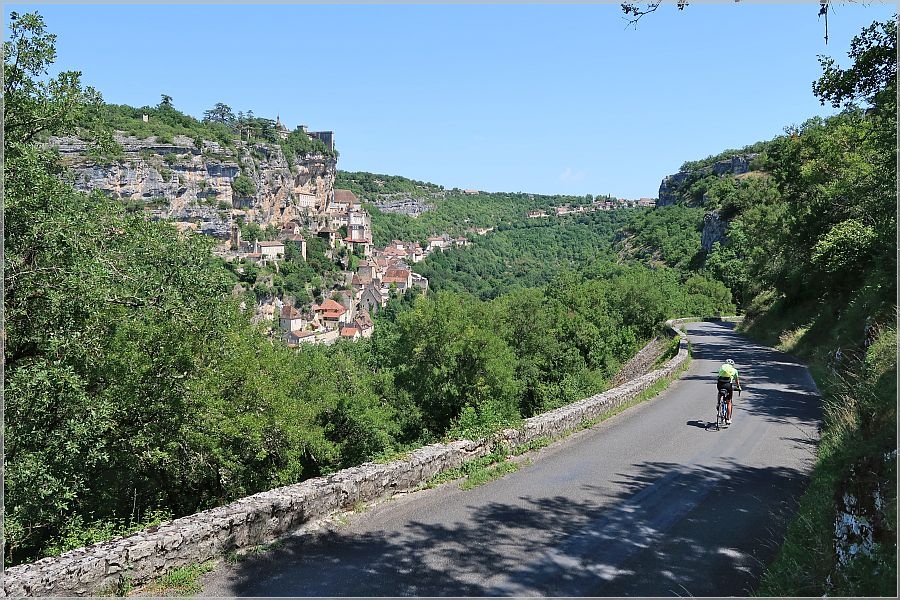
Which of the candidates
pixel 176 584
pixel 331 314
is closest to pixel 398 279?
pixel 331 314

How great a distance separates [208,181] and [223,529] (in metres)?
124

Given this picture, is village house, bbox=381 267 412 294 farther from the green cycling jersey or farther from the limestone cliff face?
the green cycling jersey

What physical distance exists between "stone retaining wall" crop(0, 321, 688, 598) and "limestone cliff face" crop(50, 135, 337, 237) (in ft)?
289

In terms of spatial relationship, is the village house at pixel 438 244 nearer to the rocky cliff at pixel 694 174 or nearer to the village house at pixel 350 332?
the rocky cliff at pixel 694 174

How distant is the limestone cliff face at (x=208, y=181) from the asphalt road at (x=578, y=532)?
8864 centimetres

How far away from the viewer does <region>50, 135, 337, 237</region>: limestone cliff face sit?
336 ft

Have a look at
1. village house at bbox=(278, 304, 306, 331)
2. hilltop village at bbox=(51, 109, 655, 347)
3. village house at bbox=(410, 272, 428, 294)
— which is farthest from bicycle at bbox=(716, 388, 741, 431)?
village house at bbox=(410, 272, 428, 294)

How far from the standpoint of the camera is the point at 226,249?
11019cm

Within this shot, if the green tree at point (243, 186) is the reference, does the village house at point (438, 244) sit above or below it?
below

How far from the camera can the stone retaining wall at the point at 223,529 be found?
17.0 ft

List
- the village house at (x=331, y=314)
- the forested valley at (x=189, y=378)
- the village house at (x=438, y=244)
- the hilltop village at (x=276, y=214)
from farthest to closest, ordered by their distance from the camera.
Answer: the village house at (x=438, y=244) → the village house at (x=331, y=314) → the hilltop village at (x=276, y=214) → the forested valley at (x=189, y=378)

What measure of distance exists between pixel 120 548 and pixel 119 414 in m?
5.82

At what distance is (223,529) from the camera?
242 inches

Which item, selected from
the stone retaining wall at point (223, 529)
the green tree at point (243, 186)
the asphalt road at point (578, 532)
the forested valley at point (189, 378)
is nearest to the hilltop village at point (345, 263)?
the green tree at point (243, 186)
